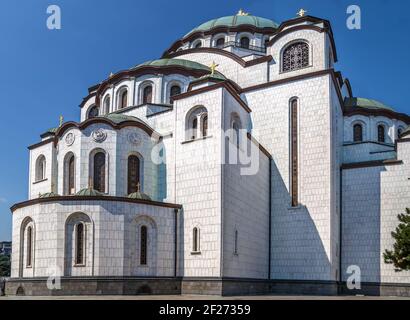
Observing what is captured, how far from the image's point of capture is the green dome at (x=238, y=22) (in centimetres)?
4067

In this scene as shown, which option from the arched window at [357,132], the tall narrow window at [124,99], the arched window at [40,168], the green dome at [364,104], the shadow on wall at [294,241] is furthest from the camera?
the green dome at [364,104]

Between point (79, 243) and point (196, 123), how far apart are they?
8.01 metres

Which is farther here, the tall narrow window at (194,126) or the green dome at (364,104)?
the green dome at (364,104)

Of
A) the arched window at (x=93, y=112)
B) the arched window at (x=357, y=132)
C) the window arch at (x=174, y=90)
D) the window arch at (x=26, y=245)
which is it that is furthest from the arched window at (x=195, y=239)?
the arched window at (x=93, y=112)

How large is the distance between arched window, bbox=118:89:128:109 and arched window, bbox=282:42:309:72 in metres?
9.64

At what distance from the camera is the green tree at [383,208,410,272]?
2549 cm

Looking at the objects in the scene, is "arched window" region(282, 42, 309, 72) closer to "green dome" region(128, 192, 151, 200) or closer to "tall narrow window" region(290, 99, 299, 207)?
"tall narrow window" region(290, 99, 299, 207)

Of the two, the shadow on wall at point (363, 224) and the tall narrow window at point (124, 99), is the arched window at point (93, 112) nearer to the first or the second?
the tall narrow window at point (124, 99)

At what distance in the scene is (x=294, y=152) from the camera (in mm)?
29156

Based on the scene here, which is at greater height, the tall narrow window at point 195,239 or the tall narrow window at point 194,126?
the tall narrow window at point 194,126

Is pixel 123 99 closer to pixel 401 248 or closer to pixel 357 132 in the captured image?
pixel 357 132

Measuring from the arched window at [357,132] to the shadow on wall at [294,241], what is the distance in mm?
7228

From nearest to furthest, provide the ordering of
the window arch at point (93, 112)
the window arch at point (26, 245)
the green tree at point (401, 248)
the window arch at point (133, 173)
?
1. the window arch at point (26, 245)
2. the green tree at point (401, 248)
3. the window arch at point (133, 173)
4. the window arch at point (93, 112)

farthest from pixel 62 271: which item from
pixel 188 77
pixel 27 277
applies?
pixel 188 77
